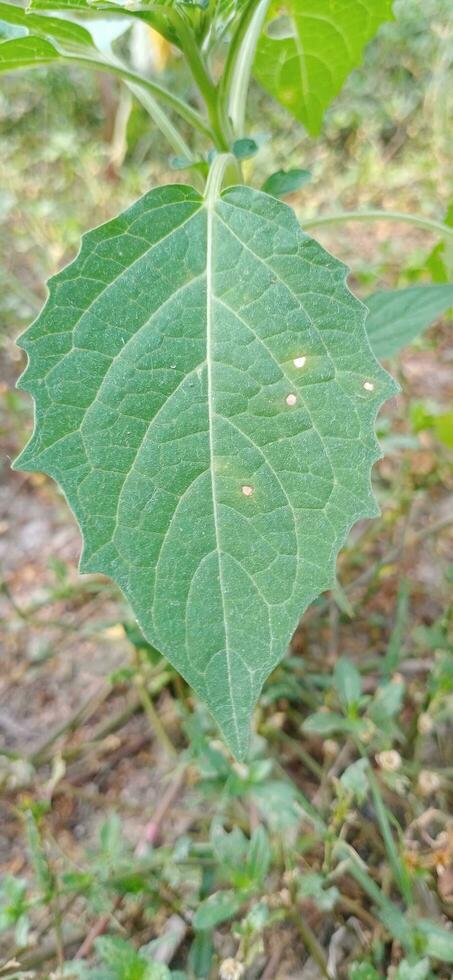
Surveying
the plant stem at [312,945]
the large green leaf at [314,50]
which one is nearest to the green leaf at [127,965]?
the plant stem at [312,945]

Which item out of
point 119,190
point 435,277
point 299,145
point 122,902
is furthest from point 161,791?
point 299,145

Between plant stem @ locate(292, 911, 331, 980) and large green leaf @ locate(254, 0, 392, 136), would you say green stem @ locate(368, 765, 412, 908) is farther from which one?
large green leaf @ locate(254, 0, 392, 136)

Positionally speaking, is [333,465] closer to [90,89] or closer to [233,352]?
[233,352]

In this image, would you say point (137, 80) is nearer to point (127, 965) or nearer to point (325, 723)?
point (325, 723)

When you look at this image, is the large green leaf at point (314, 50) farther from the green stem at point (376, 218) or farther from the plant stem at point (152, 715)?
the plant stem at point (152, 715)

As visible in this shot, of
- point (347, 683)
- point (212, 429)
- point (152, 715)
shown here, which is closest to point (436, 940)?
point (347, 683)
